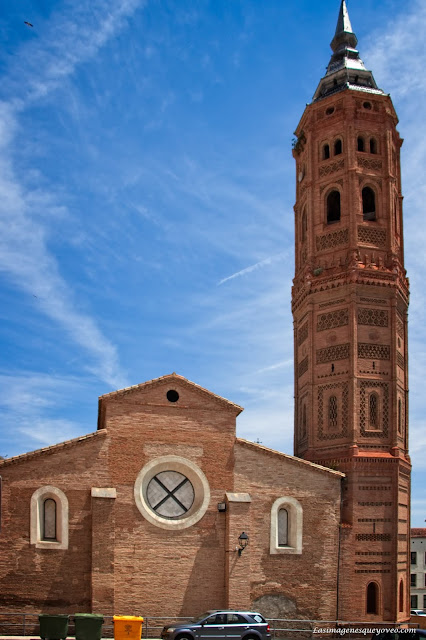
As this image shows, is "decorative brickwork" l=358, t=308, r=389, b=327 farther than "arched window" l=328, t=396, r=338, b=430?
Yes

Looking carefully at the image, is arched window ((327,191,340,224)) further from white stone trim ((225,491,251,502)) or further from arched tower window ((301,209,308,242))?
white stone trim ((225,491,251,502))

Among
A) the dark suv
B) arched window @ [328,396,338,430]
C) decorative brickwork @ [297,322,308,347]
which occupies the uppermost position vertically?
decorative brickwork @ [297,322,308,347]

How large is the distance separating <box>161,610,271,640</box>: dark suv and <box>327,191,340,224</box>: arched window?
18686 mm

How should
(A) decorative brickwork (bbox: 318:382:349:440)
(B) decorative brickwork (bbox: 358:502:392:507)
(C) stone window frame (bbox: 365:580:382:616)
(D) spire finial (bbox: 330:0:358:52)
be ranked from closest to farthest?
(C) stone window frame (bbox: 365:580:382:616) < (B) decorative brickwork (bbox: 358:502:392:507) < (A) decorative brickwork (bbox: 318:382:349:440) < (D) spire finial (bbox: 330:0:358:52)

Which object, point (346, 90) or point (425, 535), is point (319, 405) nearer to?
point (346, 90)

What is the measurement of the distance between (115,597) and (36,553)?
121 inches

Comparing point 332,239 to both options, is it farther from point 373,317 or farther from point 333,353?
point 333,353

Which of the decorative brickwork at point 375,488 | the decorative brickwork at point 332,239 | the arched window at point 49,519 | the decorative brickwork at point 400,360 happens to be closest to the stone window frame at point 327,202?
the decorative brickwork at point 332,239

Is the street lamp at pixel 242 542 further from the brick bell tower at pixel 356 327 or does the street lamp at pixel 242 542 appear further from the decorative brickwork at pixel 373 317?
the decorative brickwork at pixel 373 317

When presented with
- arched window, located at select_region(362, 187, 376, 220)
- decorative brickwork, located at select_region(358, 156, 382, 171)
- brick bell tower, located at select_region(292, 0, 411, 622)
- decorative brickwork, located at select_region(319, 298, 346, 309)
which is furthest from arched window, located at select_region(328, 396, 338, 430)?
decorative brickwork, located at select_region(358, 156, 382, 171)

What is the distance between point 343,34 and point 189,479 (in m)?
24.0

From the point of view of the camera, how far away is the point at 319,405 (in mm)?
31812

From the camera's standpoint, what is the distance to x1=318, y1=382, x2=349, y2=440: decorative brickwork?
30.8 meters

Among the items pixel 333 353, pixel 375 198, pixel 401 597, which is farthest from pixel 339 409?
pixel 375 198
